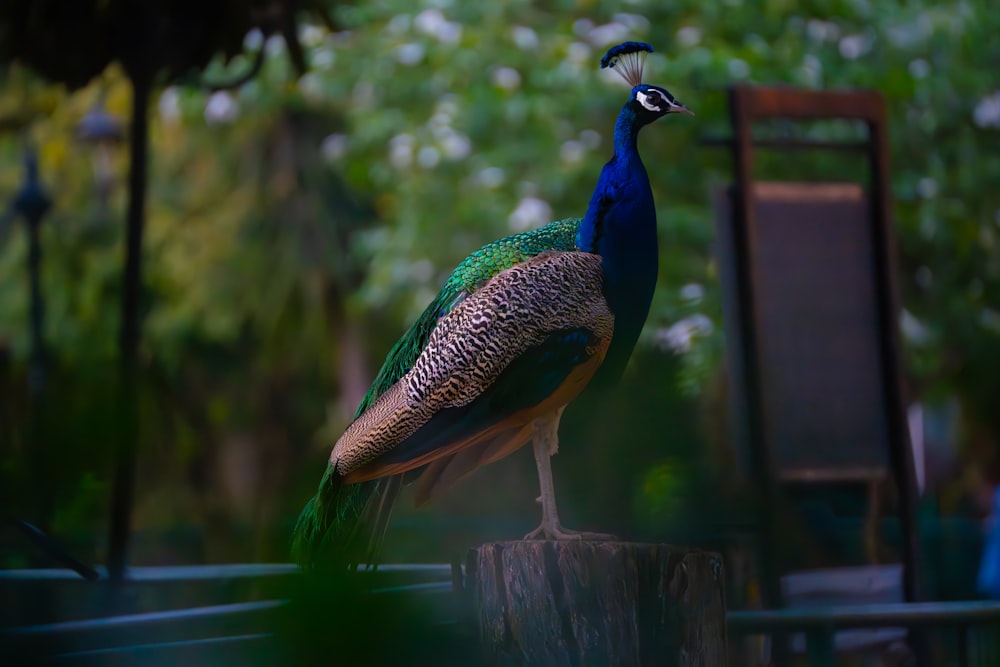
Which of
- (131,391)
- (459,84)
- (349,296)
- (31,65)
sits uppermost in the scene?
(459,84)

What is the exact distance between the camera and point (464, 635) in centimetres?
62

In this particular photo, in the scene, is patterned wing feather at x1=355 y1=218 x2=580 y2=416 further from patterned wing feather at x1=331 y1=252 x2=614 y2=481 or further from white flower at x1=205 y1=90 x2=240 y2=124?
white flower at x1=205 y1=90 x2=240 y2=124

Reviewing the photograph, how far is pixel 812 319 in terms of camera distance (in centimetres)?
348

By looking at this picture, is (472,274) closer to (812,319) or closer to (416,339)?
(416,339)

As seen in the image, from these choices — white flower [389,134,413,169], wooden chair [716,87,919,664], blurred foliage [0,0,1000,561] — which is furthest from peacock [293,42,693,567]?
white flower [389,134,413,169]

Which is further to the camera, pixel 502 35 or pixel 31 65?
pixel 502 35

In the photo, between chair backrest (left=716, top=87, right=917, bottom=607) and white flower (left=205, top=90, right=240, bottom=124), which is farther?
white flower (left=205, top=90, right=240, bottom=124)

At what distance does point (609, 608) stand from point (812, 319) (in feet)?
5.79

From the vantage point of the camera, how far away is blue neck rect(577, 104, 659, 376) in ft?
6.43

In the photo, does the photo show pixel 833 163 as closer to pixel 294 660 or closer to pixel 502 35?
pixel 502 35

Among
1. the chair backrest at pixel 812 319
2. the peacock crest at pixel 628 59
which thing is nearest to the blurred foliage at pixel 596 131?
the chair backrest at pixel 812 319

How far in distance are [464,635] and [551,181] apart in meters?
8.36

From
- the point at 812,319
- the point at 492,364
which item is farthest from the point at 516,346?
the point at 812,319

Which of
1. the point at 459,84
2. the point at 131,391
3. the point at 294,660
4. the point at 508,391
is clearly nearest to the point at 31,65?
the point at 508,391
